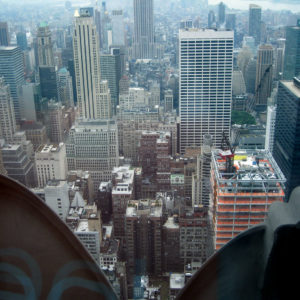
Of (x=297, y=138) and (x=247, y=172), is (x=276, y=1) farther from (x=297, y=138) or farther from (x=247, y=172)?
(x=247, y=172)

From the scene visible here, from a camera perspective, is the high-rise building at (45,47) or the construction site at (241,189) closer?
the construction site at (241,189)

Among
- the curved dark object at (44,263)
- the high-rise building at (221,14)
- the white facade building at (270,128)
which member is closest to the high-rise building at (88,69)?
the high-rise building at (221,14)

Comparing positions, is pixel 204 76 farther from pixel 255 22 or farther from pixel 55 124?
pixel 55 124

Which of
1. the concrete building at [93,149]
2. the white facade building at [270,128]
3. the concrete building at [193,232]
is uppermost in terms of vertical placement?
the white facade building at [270,128]

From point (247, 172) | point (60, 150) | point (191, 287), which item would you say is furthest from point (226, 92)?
point (191, 287)

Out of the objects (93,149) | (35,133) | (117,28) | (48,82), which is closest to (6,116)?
(35,133)

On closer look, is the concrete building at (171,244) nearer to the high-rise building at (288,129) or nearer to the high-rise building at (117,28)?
the high-rise building at (288,129)


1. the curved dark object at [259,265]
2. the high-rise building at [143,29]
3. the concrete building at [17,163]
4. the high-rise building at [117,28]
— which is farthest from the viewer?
the high-rise building at [143,29]
